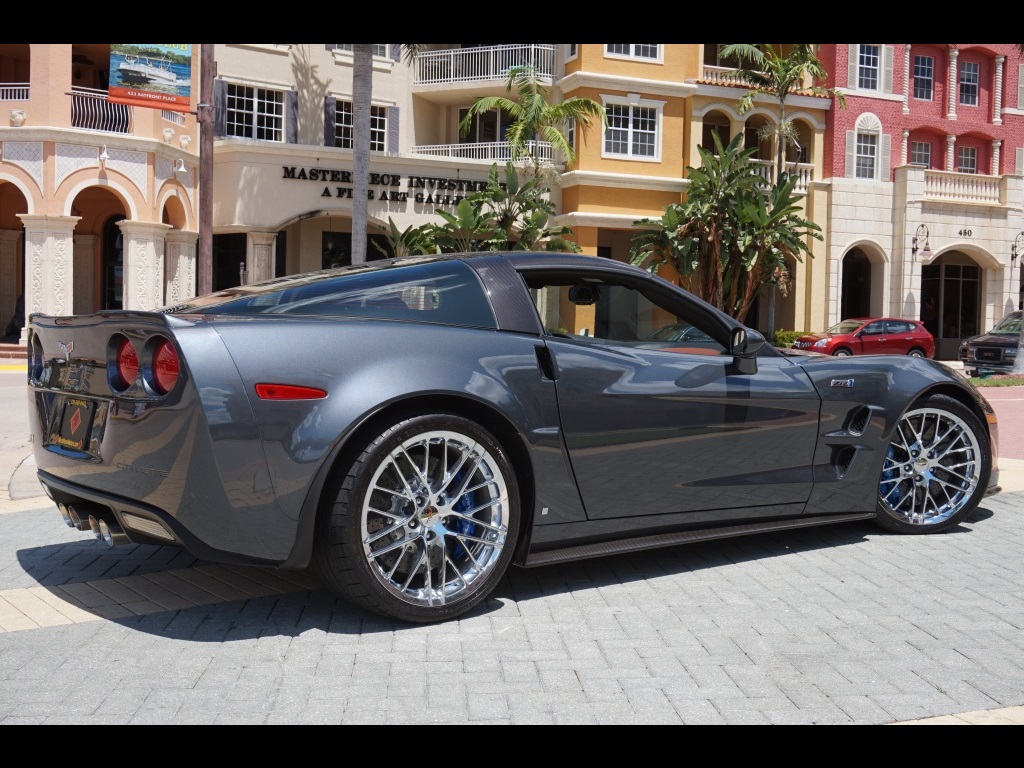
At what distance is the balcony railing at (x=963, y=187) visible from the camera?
111ft

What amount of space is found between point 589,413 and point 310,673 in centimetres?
154

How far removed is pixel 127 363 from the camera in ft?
12.6

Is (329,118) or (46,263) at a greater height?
(329,118)

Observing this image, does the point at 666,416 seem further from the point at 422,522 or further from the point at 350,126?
the point at 350,126

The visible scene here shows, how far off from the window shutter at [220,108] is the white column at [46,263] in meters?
4.85

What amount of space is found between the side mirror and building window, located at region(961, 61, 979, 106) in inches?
1373

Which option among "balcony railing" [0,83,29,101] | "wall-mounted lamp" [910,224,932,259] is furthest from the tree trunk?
"wall-mounted lamp" [910,224,932,259]

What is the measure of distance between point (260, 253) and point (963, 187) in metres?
22.6

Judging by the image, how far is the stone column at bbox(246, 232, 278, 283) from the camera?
90.1 ft

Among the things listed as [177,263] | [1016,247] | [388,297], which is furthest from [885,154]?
[388,297]

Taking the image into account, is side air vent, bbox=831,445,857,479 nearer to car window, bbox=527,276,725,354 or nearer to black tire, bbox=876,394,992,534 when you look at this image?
black tire, bbox=876,394,992,534

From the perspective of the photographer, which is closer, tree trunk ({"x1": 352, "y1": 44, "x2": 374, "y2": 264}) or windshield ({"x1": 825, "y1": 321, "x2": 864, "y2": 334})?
tree trunk ({"x1": 352, "y1": 44, "x2": 374, "y2": 264})

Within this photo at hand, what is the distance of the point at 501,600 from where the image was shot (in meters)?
4.39
